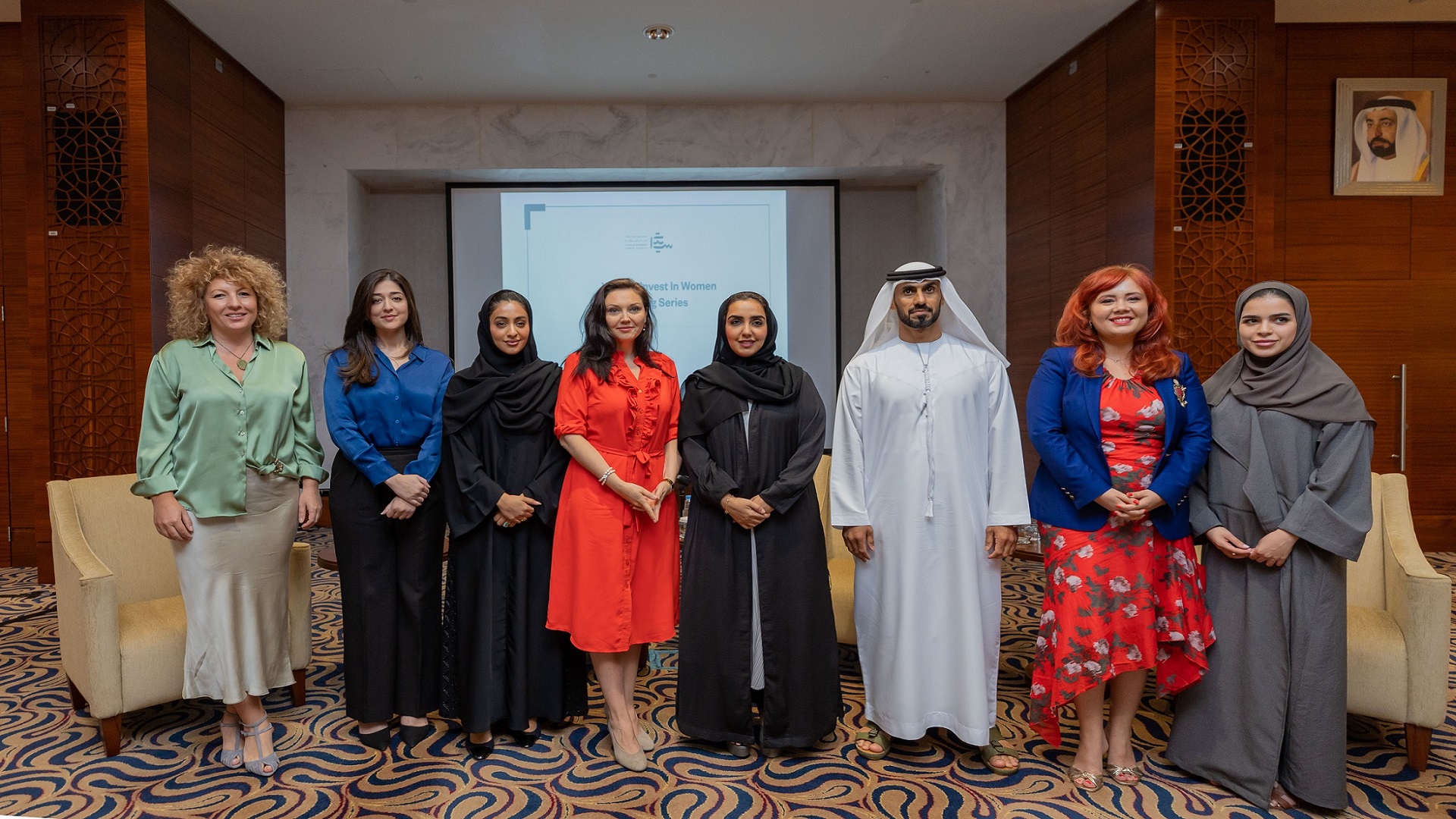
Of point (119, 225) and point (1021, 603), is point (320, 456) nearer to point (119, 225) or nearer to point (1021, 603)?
point (119, 225)

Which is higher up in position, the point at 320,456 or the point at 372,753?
the point at 320,456

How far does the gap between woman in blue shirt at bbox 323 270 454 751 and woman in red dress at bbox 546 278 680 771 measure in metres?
0.45

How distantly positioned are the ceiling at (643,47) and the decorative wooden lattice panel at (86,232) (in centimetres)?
65

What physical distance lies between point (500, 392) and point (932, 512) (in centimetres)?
144

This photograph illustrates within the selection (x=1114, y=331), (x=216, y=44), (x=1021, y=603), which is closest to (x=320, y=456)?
(x=1114, y=331)

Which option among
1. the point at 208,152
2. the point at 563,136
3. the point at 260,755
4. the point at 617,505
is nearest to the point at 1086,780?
the point at 617,505

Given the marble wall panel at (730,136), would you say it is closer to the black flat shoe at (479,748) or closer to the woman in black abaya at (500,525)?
the woman in black abaya at (500,525)

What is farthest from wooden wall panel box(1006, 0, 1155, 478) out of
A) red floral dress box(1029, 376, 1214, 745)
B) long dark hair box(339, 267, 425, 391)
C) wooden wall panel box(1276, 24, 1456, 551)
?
long dark hair box(339, 267, 425, 391)

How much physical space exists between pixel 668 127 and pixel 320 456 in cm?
455

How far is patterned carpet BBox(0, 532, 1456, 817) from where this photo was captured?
2.33 m

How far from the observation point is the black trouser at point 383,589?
2639 millimetres

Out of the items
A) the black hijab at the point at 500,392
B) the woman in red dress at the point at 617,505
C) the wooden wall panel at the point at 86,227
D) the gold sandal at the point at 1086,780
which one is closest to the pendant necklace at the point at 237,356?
the black hijab at the point at 500,392

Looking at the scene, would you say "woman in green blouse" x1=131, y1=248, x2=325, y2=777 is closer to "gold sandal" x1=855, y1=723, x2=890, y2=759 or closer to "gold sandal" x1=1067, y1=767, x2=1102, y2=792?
"gold sandal" x1=855, y1=723, x2=890, y2=759

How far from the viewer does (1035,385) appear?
2506 millimetres
